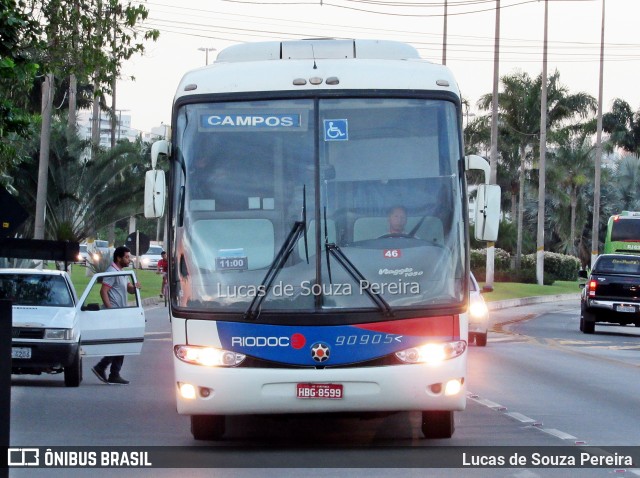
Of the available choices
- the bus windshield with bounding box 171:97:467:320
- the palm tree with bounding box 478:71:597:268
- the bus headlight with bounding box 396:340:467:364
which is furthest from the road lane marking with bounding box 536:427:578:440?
the palm tree with bounding box 478:71:597:268

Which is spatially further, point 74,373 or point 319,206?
point 74,373

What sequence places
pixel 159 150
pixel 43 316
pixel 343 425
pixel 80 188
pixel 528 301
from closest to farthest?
pixel 159 150, pixel 343 425, pixel 43 316, pixel 80 188, pixel 528 301

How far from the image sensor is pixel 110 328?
17.4 m

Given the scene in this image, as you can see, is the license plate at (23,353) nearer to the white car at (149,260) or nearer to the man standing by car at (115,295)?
the man standing by car at (115,295)

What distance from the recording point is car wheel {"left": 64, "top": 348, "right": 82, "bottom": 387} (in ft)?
56.4

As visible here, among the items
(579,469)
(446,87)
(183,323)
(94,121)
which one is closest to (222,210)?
(183,323)

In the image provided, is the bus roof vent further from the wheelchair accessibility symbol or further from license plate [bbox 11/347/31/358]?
license plate [bbox 11/347/31/358]

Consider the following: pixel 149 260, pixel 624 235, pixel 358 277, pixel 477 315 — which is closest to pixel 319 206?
pixel 358 277

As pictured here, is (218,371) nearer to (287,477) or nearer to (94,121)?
(287,477)

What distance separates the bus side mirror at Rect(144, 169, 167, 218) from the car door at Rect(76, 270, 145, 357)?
5792 mm

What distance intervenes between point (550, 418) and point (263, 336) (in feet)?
13.7

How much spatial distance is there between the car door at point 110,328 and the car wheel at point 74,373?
24cm

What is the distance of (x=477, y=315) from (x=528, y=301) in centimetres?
3180

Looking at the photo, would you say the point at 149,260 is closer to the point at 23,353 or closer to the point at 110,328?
the point at 110,328
